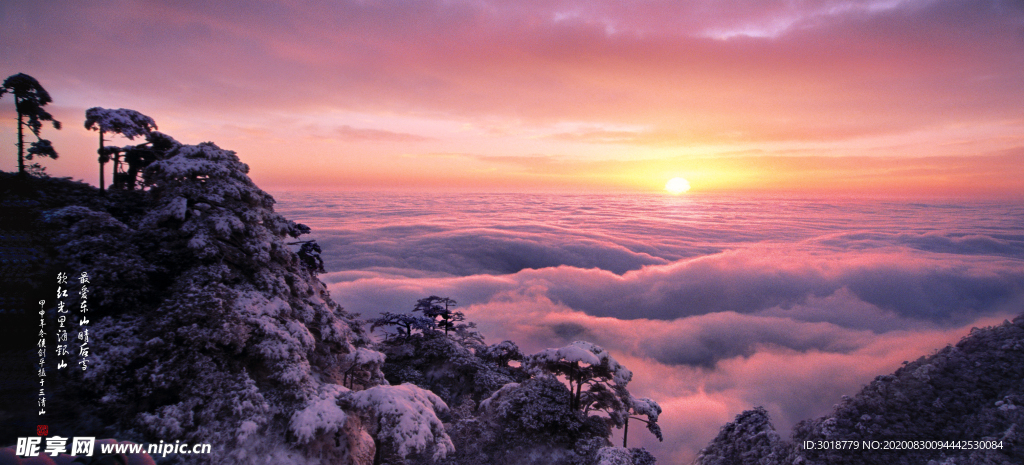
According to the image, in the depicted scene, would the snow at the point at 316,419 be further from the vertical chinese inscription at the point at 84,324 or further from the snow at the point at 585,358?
the snow at the point at 585,358

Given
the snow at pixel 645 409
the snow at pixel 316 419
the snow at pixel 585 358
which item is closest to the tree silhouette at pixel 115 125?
the snow at pixel 316 419

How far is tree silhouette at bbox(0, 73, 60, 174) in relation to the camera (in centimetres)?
1030

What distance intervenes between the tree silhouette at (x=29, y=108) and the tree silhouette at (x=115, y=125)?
47.1 inches

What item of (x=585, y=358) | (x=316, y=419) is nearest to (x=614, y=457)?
(x=585, y=358)

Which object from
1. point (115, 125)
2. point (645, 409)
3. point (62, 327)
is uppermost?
point (115, 125)

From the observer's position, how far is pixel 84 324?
686 centimetres

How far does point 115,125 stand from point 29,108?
2630 mm

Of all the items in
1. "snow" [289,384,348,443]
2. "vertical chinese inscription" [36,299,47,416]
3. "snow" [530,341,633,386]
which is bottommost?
"snow" [530,341,633,386]

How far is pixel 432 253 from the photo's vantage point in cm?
9731

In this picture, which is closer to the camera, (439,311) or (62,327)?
(62,327)

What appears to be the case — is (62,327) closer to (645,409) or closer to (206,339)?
(206,339)

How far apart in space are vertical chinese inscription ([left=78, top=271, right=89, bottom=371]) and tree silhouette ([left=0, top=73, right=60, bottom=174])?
625 centimetres

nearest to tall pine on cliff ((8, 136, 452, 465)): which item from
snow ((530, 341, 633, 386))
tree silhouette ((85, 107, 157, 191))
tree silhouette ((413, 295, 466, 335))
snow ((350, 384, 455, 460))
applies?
snow ((350, 384, 455, 460))

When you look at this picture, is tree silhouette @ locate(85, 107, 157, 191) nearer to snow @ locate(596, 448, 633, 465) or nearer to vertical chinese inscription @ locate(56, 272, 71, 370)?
vertical chinese inscription @ locate(56, 272, 71, 370)
